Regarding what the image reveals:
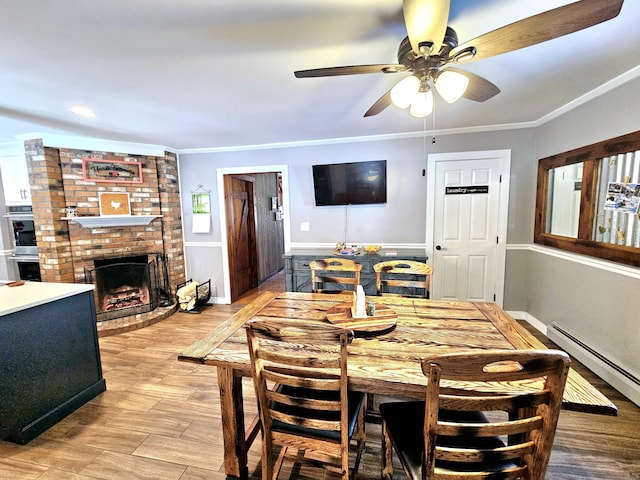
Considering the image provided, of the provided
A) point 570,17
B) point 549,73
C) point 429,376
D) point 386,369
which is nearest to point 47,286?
point 386,369

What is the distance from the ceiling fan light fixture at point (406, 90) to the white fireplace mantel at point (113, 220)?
148 inches

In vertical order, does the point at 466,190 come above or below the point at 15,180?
below

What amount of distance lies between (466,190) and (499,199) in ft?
1.30

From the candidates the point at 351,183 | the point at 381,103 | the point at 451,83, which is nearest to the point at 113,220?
the point at 351,183

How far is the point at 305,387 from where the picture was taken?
1.13 metres

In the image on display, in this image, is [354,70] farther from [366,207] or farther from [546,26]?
[366,207]

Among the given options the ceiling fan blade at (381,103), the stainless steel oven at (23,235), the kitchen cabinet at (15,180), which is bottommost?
the stainless steel oven at (23,235)

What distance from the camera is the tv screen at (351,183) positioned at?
12.3 feet

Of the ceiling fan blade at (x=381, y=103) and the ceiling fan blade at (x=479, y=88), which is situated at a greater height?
the ceiling fan blade at (x=381, y=103)

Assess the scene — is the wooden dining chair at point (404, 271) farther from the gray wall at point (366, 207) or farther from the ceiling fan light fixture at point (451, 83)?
the gray wall at point (366, 207)

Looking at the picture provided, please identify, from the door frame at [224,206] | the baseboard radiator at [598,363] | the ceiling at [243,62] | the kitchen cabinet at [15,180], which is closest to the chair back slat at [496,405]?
the ceiling at [243,62]

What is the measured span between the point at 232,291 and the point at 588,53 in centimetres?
458

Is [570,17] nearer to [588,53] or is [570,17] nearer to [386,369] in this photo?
[588,53]

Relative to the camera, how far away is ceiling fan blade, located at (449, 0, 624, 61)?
969mm
